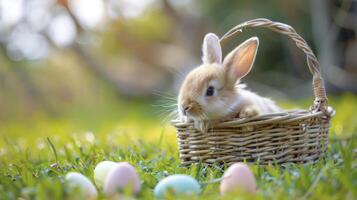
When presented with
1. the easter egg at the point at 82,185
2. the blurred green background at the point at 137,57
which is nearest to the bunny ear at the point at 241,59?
the easter egg at the point at 82,185

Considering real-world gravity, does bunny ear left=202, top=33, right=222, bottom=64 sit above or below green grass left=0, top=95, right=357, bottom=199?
above

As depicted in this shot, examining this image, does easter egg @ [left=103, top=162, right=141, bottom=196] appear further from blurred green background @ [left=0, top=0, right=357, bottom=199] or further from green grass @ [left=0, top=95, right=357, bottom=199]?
blurred green background @ [left=0, top=0, right=357, bottom=199]

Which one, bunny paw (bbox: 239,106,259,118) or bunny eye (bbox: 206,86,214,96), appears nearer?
bunny paw (bbox: 239,106,259,118)

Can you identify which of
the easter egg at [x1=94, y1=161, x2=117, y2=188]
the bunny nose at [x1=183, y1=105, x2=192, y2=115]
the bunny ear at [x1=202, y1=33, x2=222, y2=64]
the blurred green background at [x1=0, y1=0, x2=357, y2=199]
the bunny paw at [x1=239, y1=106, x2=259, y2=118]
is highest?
the blurred green background at [x1=0, y1=0, x2=357, y2=199]

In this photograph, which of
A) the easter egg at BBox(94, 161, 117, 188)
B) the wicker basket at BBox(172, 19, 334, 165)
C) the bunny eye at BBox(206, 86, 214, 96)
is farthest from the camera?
the bunny eye at BBox(206, 86, 214, 96)

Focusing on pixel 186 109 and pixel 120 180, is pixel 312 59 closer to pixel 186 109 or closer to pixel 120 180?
pixel 186 109

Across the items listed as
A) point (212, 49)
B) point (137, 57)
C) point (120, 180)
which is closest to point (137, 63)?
point (137, 57)

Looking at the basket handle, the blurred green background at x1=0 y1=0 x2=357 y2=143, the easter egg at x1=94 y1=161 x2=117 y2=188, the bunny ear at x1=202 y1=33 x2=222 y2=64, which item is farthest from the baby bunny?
the blurred green background at x1=0 y1=0 x2=357 y2=143

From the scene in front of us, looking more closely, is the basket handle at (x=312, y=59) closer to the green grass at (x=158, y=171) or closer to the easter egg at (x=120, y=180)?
the green grass at (x=158, y=171)
